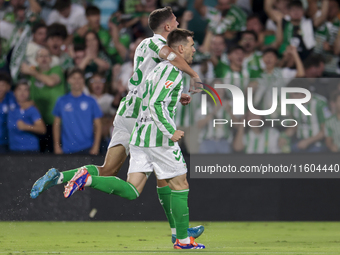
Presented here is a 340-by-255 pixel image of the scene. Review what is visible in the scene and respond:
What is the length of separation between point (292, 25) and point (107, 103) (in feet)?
9.08

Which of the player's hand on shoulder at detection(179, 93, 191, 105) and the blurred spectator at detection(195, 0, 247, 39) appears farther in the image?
the blurred spectator at detection(195, 0, 247, 39)

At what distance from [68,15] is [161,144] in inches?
170

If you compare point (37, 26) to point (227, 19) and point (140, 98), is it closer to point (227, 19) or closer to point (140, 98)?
point (227, 19)

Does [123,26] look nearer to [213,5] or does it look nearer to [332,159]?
[213,5]

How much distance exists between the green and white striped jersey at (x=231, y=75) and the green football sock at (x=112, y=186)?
3.26m

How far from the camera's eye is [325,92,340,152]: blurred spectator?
707 centimetres

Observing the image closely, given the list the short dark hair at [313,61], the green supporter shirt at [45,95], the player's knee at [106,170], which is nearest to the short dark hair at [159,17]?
the player's knee at [106,170]

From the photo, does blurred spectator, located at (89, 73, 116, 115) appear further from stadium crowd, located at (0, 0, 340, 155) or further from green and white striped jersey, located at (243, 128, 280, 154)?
green and white striped jersey, located at (243, 128, 280, 154)

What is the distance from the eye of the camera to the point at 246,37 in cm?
793

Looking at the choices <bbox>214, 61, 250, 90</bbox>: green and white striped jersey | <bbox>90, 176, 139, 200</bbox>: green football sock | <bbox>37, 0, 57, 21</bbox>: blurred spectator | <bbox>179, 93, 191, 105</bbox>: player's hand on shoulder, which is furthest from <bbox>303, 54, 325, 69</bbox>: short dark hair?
<bbox>90, 176, 139, 200</bbox>: green football sock

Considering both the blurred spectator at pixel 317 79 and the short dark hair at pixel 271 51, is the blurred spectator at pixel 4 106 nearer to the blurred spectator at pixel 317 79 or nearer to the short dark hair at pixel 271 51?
the short dark hair at pixel 271 51

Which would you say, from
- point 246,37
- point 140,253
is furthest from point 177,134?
point 246,37

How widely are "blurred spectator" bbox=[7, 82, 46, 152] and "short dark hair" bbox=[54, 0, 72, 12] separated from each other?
1592mm

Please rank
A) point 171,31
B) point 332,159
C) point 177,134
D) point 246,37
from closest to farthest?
point 177,134, point 171,31, point 332,159, point 246,37
